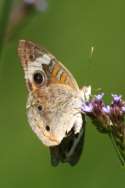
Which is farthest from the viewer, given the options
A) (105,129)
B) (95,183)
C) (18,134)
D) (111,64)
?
(111,64)

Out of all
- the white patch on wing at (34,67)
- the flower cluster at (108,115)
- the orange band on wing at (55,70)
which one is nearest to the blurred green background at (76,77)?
the white patch on wing at (34,67)

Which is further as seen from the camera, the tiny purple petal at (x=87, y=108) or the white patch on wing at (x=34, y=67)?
the white patch on wing at (x=34, y=67)

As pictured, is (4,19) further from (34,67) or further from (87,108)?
(87,108)

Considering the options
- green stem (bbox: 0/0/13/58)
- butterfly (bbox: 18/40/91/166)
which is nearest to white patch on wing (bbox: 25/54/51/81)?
butterfly (bbox: 18/40/91/166)

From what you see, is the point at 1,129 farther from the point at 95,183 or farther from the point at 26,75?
the point at 26,75

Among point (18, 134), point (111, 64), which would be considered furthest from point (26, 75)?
point (111, 64)

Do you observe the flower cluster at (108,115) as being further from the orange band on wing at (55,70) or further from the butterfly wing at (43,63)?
the orange band on wing at (55,70)

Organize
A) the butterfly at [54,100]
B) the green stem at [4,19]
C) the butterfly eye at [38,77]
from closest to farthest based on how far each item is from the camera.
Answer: the green stem at [4,19] → the butterfly at [54,100] → the butterfly eye at [38,77]

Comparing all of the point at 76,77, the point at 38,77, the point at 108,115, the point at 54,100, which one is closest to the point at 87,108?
the point at 108,115
